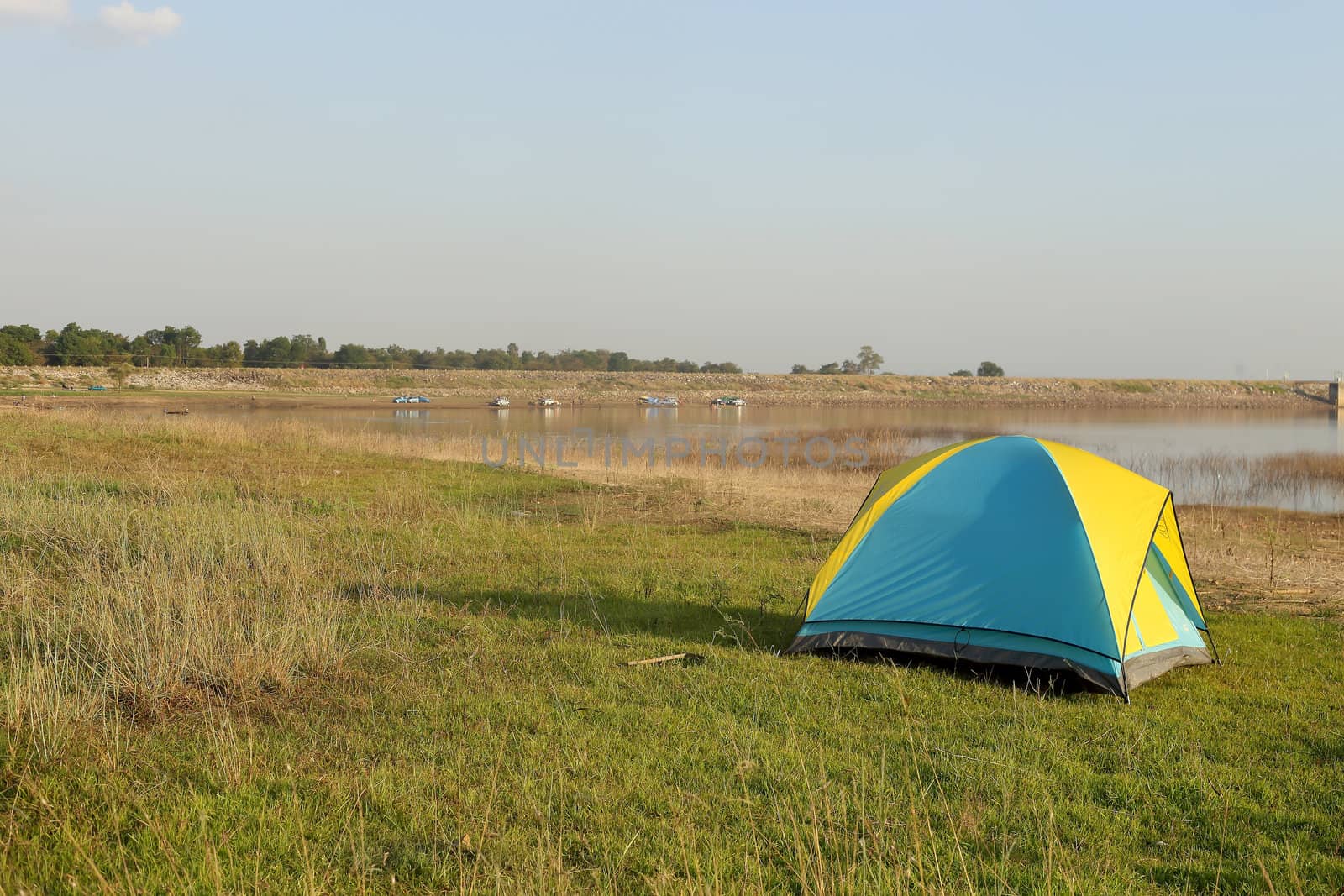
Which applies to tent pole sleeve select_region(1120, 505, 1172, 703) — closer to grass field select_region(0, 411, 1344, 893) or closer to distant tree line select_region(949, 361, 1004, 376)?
grass field select_region(0, 411, 1344, 893)

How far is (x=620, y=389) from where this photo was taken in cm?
7781

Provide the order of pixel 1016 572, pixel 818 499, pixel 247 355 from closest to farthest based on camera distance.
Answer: pixel 1016 572 → pixel 818 499 → pixel 247 355

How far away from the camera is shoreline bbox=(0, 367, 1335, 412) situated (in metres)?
54.2

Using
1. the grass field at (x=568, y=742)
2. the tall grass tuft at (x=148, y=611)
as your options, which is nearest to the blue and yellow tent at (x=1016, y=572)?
the grass field at (x=568, y=742)

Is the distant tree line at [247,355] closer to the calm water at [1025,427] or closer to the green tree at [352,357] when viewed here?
the green tree at [352,357]

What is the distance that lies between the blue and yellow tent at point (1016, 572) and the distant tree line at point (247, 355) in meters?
62.2

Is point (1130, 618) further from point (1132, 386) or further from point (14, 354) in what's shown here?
point (1132, 386)

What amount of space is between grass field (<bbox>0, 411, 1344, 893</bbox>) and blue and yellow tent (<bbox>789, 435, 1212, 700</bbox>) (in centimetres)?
30

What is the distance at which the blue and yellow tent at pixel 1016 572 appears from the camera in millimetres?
5992

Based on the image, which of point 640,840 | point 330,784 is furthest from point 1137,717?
point 330,784

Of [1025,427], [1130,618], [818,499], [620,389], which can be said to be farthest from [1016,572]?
[620,389]

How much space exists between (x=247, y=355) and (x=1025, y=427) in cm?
6133

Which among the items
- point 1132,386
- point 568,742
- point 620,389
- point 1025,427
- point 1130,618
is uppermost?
point 1132,386

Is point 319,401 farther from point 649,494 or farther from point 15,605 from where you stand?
point 15,605
